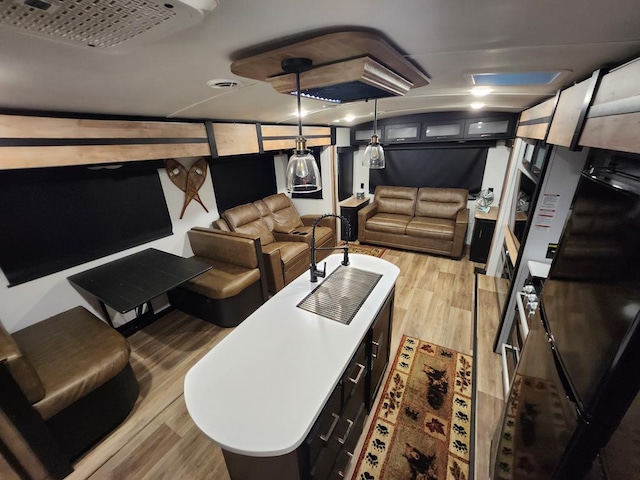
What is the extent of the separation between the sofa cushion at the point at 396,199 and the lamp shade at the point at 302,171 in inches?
135

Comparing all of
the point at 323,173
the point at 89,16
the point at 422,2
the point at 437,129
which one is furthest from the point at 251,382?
the point at 437,129

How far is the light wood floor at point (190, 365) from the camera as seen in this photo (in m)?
1.52

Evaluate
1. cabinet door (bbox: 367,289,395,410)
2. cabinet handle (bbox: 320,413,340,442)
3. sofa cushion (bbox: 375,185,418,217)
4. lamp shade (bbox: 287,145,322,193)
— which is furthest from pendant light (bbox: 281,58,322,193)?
sofa cushion (bbox: 375,185,418,217)

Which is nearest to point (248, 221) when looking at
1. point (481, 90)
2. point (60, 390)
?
point (60, 390)

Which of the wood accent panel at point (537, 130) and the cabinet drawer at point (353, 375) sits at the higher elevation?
the wood accent panel at point (537, 130)

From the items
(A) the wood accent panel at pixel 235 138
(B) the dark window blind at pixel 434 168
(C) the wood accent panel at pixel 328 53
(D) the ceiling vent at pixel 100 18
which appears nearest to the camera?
(D) the ceiling vent at pixel 100 18

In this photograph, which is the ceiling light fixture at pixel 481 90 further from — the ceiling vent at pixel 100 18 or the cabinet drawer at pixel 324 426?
the cabinet drawer at pixel 324 426

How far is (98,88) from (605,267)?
2.07 meters

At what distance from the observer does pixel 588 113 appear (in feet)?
3.09

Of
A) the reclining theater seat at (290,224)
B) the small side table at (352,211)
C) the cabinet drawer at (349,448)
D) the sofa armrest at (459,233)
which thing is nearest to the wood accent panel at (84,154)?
the reclining theater seat at (290,224)

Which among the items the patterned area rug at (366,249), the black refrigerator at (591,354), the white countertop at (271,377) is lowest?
the patterned area rug at (366,249)

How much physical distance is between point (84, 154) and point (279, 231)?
229 cm

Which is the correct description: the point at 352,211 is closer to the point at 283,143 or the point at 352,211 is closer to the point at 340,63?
the point at 283,143

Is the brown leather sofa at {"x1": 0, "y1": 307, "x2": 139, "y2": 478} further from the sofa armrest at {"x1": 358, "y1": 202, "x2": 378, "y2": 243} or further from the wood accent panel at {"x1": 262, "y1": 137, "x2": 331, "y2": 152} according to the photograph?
the sofa armrest at {"x1": 358, "y1": 202, "x2": 378, "y2": 243}
